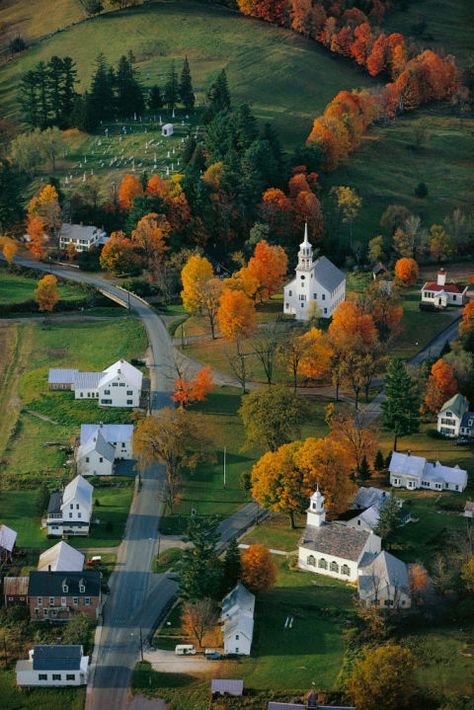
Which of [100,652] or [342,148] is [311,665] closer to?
[100,652]

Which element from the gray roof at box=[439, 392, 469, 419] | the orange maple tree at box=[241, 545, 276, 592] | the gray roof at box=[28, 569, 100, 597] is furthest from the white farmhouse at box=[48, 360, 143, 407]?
the orange maple tree at box=[241, 545, 276, 592]

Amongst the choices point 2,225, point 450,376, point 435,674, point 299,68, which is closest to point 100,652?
point 435,674

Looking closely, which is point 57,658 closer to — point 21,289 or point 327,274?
point 327,274

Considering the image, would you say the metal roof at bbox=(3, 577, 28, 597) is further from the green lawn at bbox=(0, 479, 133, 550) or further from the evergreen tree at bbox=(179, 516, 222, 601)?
the evergreen tree at bbox=(179, 516, 222, 601)

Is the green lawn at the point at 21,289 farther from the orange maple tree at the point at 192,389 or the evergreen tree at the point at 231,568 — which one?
the evergreen tree at the point at 231,568

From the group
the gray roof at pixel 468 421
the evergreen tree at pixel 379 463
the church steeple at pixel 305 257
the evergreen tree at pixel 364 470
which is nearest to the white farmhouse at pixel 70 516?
the evergreen tree at pixel 364 470

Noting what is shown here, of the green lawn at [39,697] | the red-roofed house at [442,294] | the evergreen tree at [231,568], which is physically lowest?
the red-roofed house at [442,294]

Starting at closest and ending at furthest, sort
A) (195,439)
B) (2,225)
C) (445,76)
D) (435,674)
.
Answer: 1. (435,674)
2. (195,439)
3. (2,225)
4. (445,76)
